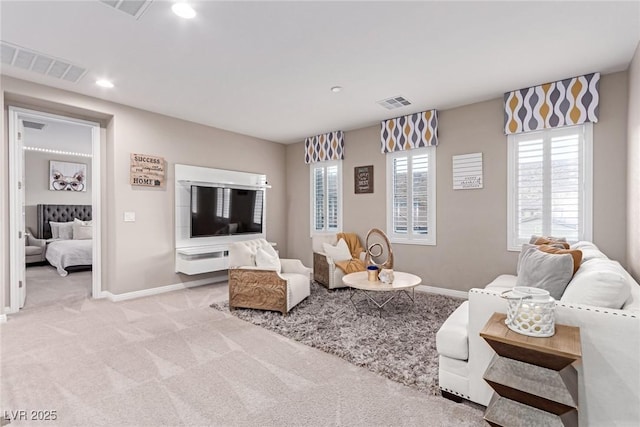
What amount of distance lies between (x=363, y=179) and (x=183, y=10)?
3.79 metres

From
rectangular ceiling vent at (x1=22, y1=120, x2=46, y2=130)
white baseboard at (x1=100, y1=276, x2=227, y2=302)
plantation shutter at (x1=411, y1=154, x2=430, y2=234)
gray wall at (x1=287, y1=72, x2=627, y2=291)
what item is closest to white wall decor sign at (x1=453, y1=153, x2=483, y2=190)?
gray wall at (x1=287, y1=72, x2=627, y2=291)

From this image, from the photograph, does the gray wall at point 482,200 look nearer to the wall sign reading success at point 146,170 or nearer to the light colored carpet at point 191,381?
the light colored carpet at point 191,381

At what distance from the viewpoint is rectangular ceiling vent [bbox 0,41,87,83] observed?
9.68 feet

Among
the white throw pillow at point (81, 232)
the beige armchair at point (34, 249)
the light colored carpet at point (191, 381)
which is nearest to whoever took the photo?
the light colored carpet at point (191, 381)

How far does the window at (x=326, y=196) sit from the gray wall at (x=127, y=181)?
210cm

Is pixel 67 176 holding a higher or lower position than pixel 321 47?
lower

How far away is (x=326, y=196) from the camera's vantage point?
6.15 m

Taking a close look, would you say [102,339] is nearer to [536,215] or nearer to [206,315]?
[206,315]

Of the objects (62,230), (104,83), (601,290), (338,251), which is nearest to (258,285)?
(338,251)

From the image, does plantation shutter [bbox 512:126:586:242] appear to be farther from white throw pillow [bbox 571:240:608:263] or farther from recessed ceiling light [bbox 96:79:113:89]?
recessed ceiling light [bbox 96:79:113:89]

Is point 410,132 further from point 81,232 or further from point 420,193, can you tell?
point 81,232

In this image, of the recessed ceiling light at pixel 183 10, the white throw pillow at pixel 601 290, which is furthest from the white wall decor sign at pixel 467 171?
the recessed ceiling light at pixel 183 10

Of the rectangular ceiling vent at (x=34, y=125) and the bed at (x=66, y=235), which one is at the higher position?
the rectangular ceiling vent at (x=34, y=125)

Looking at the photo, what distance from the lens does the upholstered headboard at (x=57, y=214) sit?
723cm
